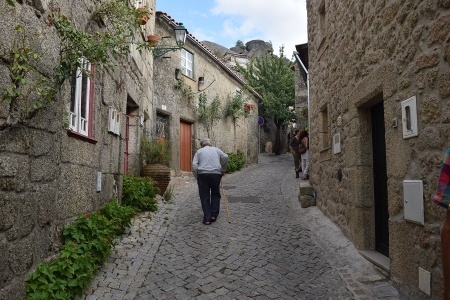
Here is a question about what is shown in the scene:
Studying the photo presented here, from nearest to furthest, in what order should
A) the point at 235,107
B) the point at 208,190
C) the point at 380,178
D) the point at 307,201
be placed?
1. the point at 380,178
2. the point at 208,190
3. the point at 307,201
4. the point at 235,107

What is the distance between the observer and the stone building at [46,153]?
7.33 ft

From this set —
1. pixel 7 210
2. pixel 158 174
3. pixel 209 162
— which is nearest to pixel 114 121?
pixel 209 162

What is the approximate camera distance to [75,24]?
3.45 metres

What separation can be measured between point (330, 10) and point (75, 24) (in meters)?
3.89

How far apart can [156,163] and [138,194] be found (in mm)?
1761

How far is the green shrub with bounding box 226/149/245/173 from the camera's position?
13.4 metres

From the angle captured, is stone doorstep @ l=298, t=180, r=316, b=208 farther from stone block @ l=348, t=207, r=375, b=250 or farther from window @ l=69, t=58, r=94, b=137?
window @ l=69, t=58, r=94, b=137

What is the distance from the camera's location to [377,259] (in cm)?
363

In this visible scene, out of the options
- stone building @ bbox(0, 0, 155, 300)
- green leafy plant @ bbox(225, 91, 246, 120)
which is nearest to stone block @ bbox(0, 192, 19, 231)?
stone building @ bbox(0, 0, 155, 300)

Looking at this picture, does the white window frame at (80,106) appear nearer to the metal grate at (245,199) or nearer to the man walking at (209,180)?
the man walking at (209,180)

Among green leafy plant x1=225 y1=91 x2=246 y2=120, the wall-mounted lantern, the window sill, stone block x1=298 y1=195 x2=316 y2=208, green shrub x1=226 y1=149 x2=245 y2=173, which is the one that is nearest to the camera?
the window sill

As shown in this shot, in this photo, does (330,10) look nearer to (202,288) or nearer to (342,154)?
(342,154)

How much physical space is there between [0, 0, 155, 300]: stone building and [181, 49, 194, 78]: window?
276 inches

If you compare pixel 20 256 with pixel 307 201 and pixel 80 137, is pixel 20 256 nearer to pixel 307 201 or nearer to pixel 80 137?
pixel 80 137
